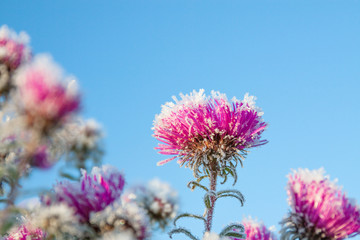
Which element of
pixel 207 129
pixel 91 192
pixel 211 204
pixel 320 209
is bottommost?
pixel 91 192

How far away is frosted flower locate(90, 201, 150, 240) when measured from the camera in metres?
1.55

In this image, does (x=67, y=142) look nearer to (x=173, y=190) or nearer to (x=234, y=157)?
(x=173, y=190)

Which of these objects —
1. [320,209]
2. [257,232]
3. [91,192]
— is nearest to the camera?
[91,192]

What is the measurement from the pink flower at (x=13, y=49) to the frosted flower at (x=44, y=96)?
116cm

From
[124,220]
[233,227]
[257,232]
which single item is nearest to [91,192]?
[124,220]

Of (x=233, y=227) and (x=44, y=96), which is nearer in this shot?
(x=44, y=96)

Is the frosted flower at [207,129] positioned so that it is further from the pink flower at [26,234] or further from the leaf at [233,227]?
the pink flower at [26,234]

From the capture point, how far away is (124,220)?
5.14 ft

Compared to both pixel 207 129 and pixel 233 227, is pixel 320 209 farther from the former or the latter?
pixel 207 129

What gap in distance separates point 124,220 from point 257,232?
5.54 feet

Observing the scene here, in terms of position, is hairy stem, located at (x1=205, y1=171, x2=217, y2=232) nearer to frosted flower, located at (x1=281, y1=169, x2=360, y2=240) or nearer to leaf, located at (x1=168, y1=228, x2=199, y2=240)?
leaf, located at (x1=168, y1=228, x2=199, y2=240)

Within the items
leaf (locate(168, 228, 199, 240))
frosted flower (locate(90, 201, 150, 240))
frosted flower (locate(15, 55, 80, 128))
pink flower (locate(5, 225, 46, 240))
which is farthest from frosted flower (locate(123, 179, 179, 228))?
leaf (locate(168, 228, 199, 240))

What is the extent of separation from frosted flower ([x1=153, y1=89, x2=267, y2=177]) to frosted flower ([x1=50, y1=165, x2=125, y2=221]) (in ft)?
4.89

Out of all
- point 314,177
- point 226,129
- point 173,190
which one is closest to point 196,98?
point 226,129
